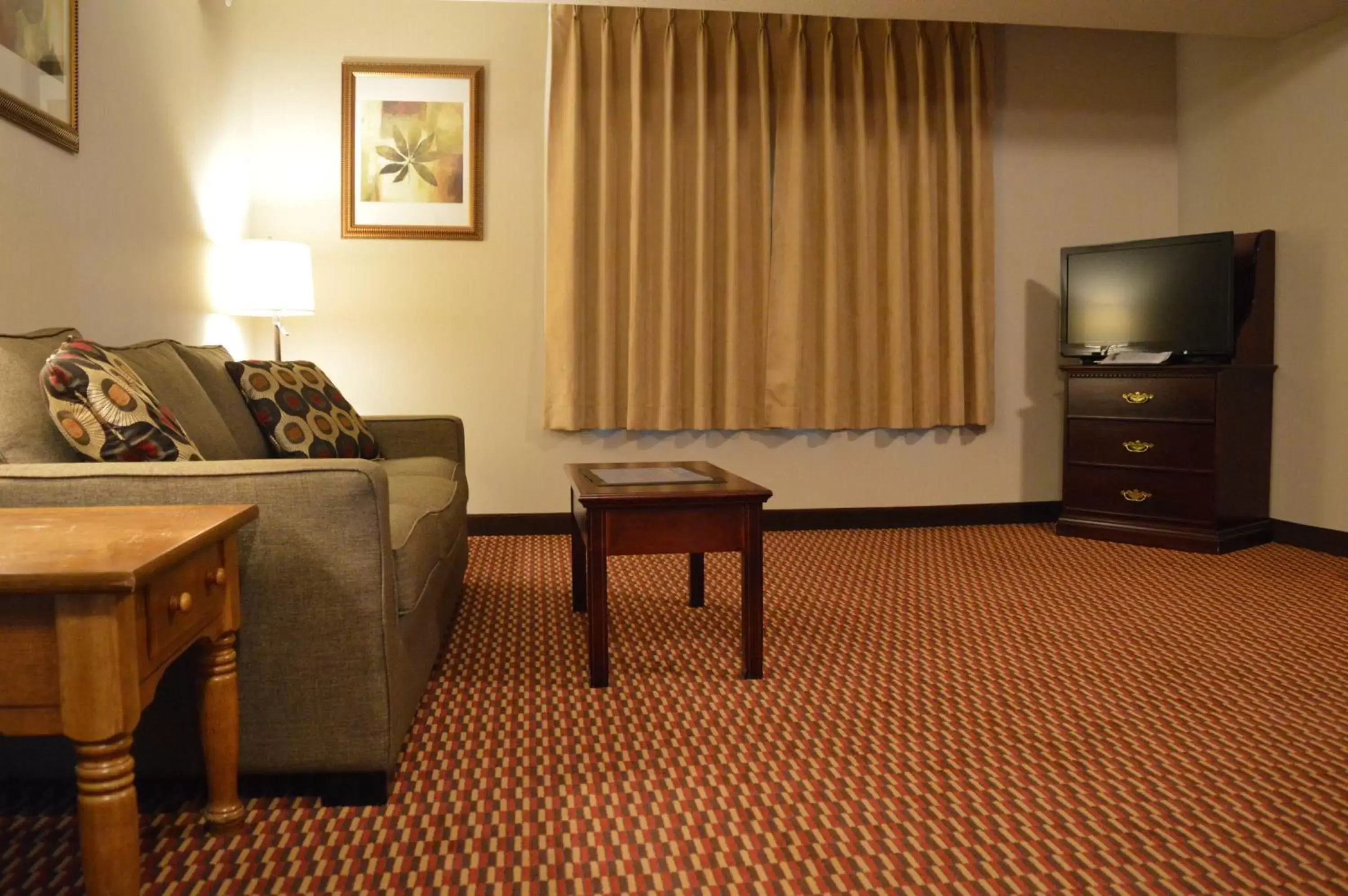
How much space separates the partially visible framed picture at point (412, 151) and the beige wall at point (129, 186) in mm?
504

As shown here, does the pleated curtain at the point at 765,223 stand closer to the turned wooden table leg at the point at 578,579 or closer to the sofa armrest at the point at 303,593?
the turned wooden table leg at the point at 578,579

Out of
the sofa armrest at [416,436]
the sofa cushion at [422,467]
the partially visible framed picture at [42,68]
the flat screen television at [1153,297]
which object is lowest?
the sofa cushion at [422,467]

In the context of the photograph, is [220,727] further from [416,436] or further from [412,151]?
[412,151]

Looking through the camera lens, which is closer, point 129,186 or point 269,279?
point 129,186

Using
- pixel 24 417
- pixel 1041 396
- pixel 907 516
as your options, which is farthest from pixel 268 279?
pixel 1041 396

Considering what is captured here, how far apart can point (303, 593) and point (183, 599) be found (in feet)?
1.17

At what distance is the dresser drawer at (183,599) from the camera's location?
1183 mm

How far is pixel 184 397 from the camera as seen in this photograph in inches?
92.4

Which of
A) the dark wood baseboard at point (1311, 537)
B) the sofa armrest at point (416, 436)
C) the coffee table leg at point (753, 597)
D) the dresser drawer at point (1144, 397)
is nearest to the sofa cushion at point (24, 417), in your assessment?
the coffee table leg at point (753, 597)

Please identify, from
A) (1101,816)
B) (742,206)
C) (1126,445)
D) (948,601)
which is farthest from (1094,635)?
(742,206)

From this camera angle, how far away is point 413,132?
168 inches

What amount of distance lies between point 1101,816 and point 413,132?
12.8 ft

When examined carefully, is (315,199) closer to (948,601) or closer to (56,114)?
(56,114)

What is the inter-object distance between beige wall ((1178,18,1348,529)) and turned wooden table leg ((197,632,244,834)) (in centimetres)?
423
